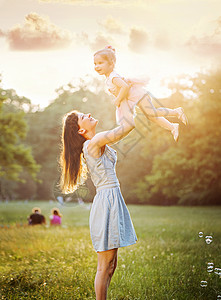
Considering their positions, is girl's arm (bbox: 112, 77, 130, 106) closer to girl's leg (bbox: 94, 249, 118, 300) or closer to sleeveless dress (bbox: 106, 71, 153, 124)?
sleeveless dress (bbox: 106, 71, 153, 124)

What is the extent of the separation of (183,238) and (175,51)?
17.5 feet

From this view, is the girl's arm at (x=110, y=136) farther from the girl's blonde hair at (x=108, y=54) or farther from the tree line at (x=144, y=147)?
the tree line at (x=144, y=147)

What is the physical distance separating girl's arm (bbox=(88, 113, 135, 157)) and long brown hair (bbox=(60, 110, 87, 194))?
0.28 meters

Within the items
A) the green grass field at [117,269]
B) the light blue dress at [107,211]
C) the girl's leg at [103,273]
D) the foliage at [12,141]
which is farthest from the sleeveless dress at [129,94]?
the foliage at [12,141]

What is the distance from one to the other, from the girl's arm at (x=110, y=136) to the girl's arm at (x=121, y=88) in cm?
20

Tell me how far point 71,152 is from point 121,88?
2.57ft

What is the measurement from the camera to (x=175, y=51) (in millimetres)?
11820

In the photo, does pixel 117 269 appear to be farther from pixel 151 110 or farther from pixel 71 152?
pixel 151 110

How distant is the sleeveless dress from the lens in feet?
11.2

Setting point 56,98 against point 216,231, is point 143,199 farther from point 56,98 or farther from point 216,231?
point 216,231

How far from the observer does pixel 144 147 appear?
26656 millimetres

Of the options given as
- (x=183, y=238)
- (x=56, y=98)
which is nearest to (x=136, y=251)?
(x=183, y=238)

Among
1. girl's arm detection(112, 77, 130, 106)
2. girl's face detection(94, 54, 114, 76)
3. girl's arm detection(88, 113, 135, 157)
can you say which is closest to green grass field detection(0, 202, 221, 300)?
girl's arm detection(88, 113, 135, 157)

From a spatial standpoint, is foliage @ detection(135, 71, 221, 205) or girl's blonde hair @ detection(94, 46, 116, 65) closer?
girl's blonde hair @ detection(94, 46, 116, 65)
